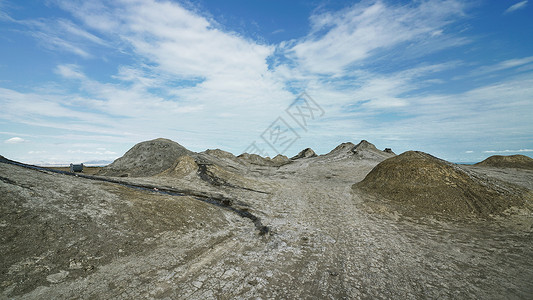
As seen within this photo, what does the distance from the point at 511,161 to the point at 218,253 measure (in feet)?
164

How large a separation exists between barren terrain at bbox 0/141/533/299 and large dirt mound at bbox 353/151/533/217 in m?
1.14

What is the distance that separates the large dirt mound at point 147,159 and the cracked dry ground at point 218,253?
21405mm

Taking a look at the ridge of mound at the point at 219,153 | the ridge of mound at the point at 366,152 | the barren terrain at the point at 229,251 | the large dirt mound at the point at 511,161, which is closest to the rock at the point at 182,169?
the barren terrain at the point at 229,251

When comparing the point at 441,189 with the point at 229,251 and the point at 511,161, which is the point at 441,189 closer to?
the point at 229,251

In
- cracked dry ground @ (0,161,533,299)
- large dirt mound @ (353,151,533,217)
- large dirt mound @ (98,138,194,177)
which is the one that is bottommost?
cracked dry ground @ (0,161,533,299)

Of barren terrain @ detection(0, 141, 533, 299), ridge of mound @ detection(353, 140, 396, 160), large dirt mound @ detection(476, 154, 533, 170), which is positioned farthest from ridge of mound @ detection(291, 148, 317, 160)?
barren terrain @ detection(0, 141, 533, 299)

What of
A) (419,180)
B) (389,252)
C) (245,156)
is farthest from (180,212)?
(245,156)

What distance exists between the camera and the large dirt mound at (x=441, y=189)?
12.9m

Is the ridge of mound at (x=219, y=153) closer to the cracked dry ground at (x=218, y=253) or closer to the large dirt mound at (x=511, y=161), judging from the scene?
the cracked dry ground at (x=218, y=253)

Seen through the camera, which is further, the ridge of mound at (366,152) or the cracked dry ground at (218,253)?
the ridge of mound at (366,152)

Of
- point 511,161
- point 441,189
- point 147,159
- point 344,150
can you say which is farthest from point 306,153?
point 441,189

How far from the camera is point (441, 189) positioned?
1455 centimetres

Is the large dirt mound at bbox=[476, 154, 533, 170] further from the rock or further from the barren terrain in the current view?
A: the rock

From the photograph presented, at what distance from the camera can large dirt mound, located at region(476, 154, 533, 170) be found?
35.4 metres
